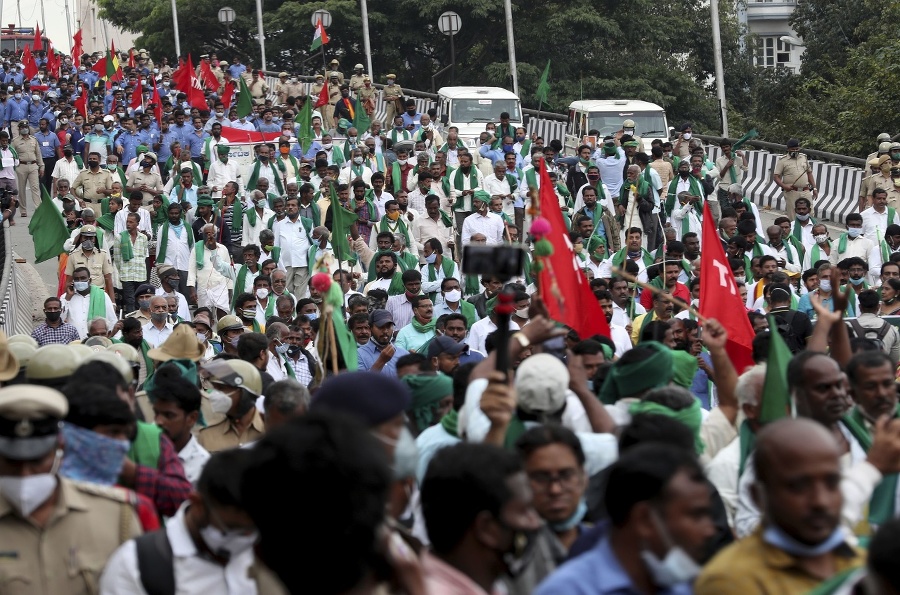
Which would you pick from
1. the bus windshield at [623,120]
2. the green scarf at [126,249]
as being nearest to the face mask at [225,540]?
the green scarf at [126,249]

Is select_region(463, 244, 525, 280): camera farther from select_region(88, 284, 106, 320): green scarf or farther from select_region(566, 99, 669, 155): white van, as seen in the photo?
select_region(566, 99, 669, 155): white van

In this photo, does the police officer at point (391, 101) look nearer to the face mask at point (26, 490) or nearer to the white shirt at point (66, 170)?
the white shirt at point (66, 170)

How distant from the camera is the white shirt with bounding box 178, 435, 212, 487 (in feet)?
19.0

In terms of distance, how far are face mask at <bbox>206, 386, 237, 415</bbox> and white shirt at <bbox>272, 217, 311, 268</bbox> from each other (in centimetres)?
1024

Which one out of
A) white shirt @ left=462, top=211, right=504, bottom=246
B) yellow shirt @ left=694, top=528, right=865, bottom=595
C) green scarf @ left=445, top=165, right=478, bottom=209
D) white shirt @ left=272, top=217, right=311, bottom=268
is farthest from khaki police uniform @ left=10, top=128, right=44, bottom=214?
yellow shirt @ left=694, top=528, right=865, bottom=595

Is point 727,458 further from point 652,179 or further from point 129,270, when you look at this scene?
point 652,179

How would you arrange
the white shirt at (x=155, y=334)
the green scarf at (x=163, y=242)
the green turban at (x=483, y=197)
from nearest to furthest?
the white shirt at (x=155, y=334) → the green scarf at (x=163, y=242) → the green turban at (x=483, y=197)

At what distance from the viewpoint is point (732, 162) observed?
71.6ft

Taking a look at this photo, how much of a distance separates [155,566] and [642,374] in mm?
2517

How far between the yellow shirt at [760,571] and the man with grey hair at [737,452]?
1741 millimetres

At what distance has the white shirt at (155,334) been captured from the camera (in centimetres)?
1252

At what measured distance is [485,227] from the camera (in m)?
18.2

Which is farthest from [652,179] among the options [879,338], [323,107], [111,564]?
[111,564]

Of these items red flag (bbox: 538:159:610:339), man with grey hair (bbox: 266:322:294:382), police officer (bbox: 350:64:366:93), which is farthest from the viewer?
police officer (bbox: 350:64:366:93)
